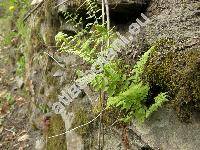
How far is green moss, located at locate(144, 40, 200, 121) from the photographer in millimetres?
2926

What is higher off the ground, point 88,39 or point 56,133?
point 88,39

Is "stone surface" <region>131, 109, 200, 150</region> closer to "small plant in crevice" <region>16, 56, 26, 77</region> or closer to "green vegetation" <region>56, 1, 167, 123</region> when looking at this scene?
"green vegetation" <region>56, 1, 167, 123</region>

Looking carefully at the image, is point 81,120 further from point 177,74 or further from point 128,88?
point 177,74

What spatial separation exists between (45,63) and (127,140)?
2.67 m

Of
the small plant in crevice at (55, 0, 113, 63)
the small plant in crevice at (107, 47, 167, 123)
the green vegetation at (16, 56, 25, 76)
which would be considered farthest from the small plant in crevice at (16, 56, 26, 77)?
the small plant in crevice at (107, 47, 167, 123)

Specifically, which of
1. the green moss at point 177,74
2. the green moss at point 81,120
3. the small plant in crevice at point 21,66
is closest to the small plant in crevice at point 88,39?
the green moss at point 177,74

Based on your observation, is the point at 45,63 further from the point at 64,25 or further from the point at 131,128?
the point at 131,128

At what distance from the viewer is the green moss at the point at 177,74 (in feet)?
9.60

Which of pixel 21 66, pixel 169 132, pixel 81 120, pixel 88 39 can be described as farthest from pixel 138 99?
pixel 21 66

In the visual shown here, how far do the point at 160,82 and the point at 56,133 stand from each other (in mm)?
2113

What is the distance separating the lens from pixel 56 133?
15.7ft

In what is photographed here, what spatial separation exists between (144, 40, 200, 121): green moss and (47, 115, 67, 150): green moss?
1797 millimetres

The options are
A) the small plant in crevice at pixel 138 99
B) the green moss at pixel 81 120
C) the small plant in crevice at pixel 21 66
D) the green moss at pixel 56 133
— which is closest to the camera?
the small plant in crevice at pixel 138 99

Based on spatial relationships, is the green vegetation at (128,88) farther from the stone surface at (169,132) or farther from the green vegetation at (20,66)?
the green vegetation at (20,66)
